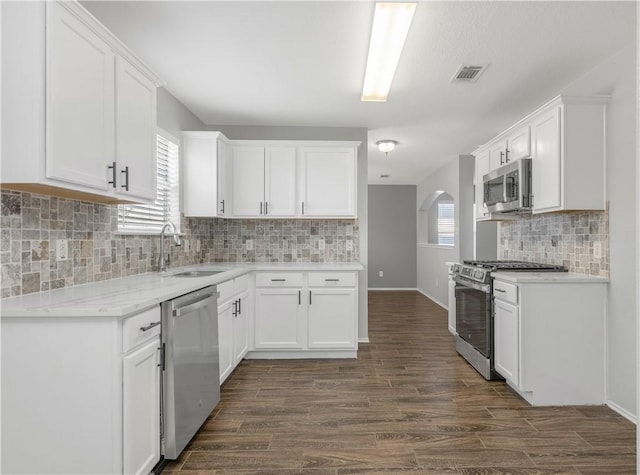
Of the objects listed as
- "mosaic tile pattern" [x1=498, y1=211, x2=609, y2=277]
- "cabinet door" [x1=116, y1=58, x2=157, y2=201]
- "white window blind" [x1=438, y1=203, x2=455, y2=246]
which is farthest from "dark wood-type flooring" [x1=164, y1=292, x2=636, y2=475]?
"white window blind" [x1=438, y1=203, x2=455, y2=246]

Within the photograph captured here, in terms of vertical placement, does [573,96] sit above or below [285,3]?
below

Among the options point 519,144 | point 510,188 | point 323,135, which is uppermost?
point 323,135

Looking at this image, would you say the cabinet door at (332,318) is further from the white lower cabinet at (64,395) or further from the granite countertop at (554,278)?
the white lower cabinet at (64,395)

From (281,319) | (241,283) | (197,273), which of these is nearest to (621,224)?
(281,319)

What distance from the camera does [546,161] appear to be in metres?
2.89

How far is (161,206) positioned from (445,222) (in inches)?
250

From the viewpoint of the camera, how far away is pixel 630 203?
2.49 metres

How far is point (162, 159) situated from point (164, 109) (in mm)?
438

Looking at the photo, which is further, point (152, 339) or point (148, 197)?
point (148, 197)

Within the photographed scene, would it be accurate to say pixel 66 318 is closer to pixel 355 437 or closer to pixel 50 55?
pixel 50 55

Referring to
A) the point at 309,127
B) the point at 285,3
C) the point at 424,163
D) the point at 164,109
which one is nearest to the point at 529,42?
the point at 285,3

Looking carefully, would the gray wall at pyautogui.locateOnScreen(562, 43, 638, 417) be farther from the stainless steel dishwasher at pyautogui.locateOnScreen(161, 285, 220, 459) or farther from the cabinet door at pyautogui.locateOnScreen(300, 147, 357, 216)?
the stainless steel dishwasher at pyautogui.locateOnScreen(161, 285, 220, 459)

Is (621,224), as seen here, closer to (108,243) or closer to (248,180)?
(248,180)

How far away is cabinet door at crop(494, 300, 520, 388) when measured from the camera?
110 inches
